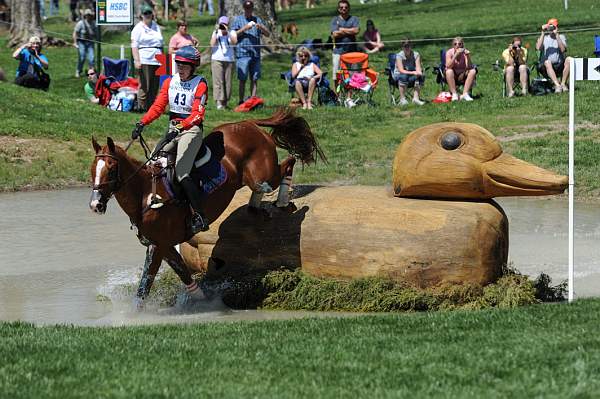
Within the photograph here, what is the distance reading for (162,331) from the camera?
30.8 ft

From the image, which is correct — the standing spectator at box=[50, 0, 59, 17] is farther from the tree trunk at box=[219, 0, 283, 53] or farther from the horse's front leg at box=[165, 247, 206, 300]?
the horse's front leg at box=[165, 247, 206, 300]

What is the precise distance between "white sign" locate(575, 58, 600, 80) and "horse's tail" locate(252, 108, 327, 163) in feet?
9.13

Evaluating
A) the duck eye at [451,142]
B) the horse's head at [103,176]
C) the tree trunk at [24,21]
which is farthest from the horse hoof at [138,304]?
the tree trunk at [24,21]

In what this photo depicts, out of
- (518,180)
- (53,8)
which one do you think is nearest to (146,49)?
(518,180)

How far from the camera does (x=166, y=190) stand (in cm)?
1088

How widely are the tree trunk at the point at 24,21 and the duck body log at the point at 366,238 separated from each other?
25.3 meters

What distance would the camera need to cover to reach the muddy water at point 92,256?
36.3 feet

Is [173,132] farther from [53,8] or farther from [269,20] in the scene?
[53,8]

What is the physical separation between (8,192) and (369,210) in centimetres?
904

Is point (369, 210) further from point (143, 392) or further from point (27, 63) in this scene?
point (27, 63)

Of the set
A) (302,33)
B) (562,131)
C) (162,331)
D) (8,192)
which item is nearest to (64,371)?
(162,331)

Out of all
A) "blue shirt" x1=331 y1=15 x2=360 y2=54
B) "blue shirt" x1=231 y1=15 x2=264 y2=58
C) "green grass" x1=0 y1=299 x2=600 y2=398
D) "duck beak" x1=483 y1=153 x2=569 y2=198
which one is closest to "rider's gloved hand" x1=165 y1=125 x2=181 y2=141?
"green grass" x1=0 y1=299 x2=600 y2=398

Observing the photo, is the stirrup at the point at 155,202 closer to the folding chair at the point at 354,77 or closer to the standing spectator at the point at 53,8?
the folding chair at the point at 354,77

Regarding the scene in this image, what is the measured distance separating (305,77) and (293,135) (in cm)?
1357
